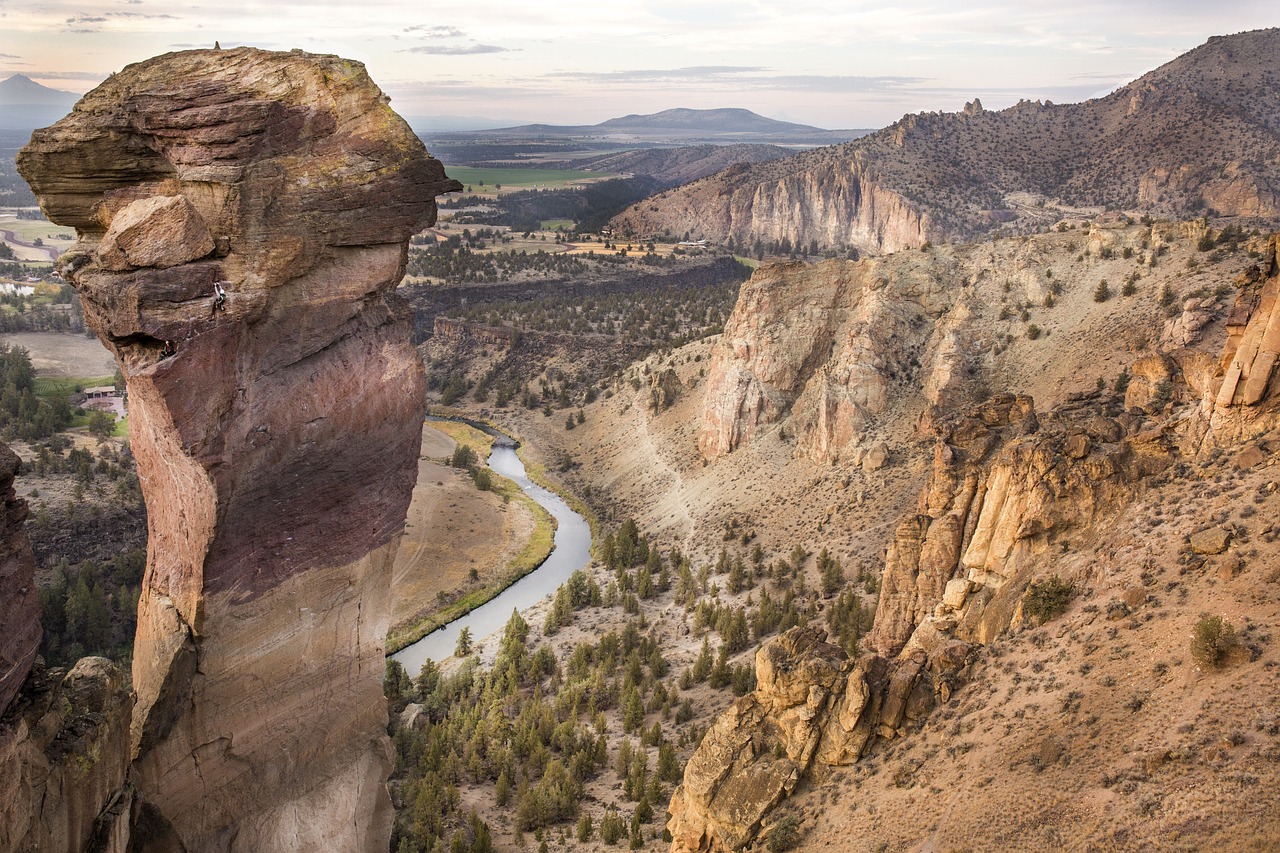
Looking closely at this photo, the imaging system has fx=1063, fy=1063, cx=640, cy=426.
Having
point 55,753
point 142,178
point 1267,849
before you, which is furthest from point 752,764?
point 142,178

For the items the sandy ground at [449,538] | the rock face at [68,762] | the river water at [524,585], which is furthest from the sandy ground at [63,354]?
the rock face at [68,762]

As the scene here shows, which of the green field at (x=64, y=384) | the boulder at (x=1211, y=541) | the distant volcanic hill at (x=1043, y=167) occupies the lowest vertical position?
the green field at (x=64, y=384)

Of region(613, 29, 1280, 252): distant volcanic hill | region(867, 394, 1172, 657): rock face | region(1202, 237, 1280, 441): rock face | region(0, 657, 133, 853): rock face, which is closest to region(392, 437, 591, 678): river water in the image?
region(867, 394, 1172, 657): rock face

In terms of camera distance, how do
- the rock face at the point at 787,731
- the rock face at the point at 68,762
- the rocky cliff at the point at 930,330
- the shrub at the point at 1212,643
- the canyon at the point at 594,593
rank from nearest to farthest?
the rock face at the point at 68,762, the canyon at the point at 594,593, the shrub at the point at 1212,643, the rock face at the point at 787,731, the rocky cliff at the point at 930,330

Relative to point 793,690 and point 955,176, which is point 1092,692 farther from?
point 955,176

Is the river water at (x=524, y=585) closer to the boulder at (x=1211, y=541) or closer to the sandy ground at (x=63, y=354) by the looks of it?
the boulder at (x=1211, y=541)

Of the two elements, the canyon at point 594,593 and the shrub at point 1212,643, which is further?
the shrub at point 1212,643

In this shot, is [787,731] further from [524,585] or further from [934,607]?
[524,585]
